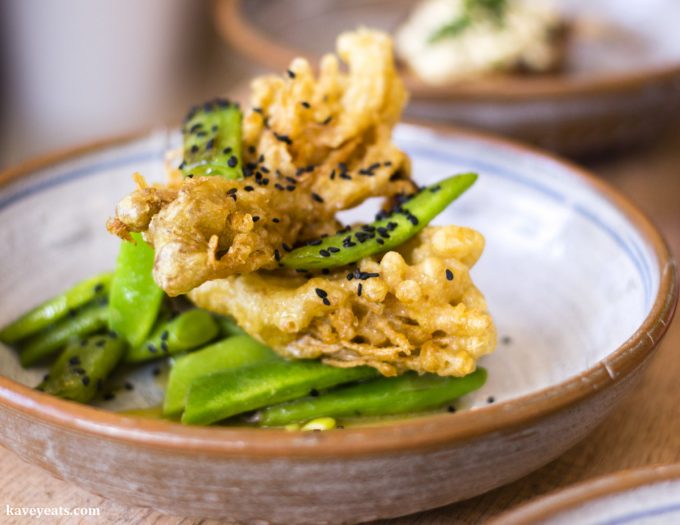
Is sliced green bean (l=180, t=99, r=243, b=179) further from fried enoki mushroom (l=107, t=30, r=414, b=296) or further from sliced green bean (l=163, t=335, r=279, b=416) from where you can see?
sliced green bean (l=163, t=335, r=279, b=416)

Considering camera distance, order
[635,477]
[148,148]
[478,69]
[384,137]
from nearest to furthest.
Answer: [635,477], [384,137], [148,148], [478,69]

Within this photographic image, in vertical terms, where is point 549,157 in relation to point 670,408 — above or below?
above

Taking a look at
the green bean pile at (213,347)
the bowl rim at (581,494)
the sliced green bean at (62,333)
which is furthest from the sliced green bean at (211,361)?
the bowl rim at (581,494)

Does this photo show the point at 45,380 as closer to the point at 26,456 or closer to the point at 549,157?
the point at 26,456

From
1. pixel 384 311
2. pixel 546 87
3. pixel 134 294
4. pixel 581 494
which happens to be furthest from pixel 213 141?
pixel 546 87

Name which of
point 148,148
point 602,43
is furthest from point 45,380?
point 602,43

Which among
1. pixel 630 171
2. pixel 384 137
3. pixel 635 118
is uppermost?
pixel 384 137
